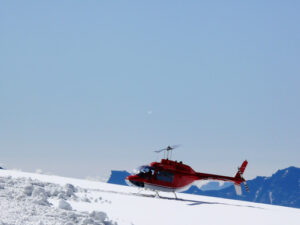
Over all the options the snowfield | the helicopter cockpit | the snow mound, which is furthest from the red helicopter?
the snow mound

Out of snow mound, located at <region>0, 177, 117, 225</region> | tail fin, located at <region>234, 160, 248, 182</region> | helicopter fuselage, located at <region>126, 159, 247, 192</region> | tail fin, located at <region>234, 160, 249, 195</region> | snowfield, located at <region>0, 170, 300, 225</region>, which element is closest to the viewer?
snow mound, located at <region>0, 177, 117, 225</region>

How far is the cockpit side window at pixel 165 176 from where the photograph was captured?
2415 centimetres

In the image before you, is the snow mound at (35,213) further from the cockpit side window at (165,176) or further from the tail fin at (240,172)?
the tail fin at (240,172)

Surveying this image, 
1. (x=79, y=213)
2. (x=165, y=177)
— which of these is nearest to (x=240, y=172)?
(x=165, y=177)

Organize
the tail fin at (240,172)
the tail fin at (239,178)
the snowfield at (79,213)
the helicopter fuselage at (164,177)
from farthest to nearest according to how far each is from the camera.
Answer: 1. the tail fin at (240,172)
2. the tail fin at (239,178)
3. the helicopter fuselage at (164,177)
4. the snowfield at (79,213)

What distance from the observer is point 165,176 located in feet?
79.4

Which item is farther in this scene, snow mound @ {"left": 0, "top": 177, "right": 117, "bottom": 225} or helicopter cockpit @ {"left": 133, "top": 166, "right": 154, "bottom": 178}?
helicopter cockpit @ {"left": 133, "top": 166, "right": 154, "bottom": 178}

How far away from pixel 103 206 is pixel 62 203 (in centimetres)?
372

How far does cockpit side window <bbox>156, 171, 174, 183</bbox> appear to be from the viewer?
951 inches

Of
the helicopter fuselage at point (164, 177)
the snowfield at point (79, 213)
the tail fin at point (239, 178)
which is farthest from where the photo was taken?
the tail fin at point (239, 178)

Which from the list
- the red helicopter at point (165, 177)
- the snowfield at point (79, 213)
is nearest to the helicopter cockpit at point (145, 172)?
the red helicopter at point (165, 177)

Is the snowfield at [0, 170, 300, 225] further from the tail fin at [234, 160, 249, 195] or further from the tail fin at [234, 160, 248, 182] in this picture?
the tail fin at [234, 160, 248, 182]

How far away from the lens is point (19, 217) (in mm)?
9023

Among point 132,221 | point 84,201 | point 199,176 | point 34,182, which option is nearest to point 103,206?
point 84,201
